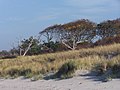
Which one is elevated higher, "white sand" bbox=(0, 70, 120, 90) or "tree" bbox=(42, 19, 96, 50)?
"tree" bbox=(42, 19, 96, 50)

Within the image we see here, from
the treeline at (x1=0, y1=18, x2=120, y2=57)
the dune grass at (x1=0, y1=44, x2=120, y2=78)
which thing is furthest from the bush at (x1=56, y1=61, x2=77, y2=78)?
the treeline at (x1=0, y1=18, x2=120, y2=57)

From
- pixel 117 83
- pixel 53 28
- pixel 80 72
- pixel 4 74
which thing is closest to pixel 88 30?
pixel 53 28

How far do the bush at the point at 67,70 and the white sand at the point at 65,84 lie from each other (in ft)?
1.99

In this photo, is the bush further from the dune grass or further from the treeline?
the treeline

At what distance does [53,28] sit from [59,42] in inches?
84.1

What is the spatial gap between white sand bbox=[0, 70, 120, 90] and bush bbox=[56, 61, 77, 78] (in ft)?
1.99

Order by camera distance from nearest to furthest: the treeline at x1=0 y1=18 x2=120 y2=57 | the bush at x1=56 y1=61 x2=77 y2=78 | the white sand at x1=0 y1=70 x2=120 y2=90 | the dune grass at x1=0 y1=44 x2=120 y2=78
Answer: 1. the white sand at x1=0 y1=70 x2=120 y2=90
2. the bush at x1=56 y1=61 x2=77 y2=78
3. the dune grass at x1=0 y1=44 x2=120 y2=78
4. the treeline at x1=0 y1=18 x2=120 y2=57

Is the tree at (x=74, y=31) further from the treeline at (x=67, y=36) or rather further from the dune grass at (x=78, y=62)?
the dune grass at (x=78, y=62)

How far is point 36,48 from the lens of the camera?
47.4 meters

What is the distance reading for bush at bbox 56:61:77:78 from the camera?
1600 cm

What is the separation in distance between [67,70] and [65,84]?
196 cm

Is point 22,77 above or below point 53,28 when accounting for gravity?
below

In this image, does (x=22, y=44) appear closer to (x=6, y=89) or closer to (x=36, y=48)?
(x=36, y=48)

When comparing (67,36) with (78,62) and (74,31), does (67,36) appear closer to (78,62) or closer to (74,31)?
(74,31)
